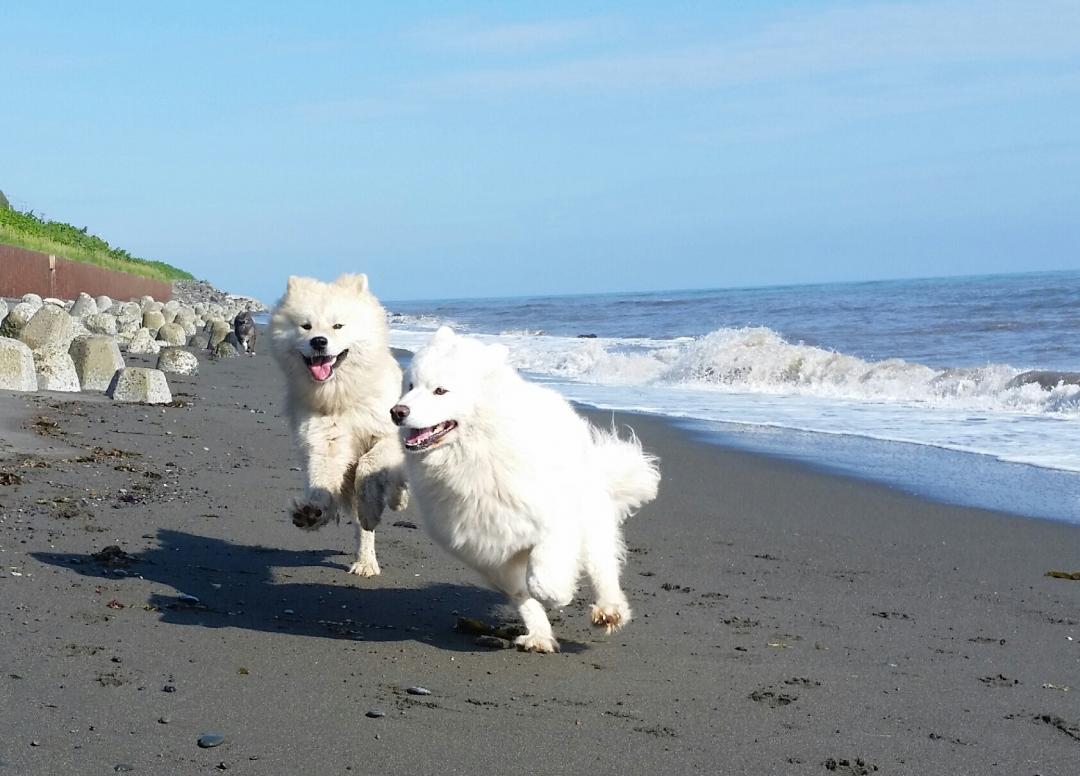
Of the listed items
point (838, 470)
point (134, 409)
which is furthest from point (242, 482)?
point (838, 470)

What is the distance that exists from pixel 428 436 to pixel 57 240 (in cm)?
3460

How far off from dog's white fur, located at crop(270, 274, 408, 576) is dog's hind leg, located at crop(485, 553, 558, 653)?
49.2 inches

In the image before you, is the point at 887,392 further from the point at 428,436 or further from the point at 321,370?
the point at 428,436

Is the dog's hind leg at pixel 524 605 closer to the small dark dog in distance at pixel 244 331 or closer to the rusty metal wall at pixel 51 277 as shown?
the small dark dog in distance at pixel 244 331

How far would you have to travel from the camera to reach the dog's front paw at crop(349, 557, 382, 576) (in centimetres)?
616

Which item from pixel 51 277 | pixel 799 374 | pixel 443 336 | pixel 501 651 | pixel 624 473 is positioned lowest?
pixel 501 651

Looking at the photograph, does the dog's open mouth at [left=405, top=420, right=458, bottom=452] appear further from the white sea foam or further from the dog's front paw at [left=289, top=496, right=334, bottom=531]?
the white sea foam

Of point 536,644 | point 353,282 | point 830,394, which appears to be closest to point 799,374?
point 830,394

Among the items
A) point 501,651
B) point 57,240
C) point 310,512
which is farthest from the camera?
point 57,240

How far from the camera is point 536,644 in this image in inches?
187

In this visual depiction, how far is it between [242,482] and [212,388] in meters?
6.79

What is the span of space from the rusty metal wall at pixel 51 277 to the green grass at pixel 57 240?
0.72 metres

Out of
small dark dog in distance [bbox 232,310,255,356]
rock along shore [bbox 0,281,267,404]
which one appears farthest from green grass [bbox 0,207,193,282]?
rock along shore [bbox 0,281,267,404]

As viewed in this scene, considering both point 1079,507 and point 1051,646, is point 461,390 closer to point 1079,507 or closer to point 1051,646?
point 1051,646
